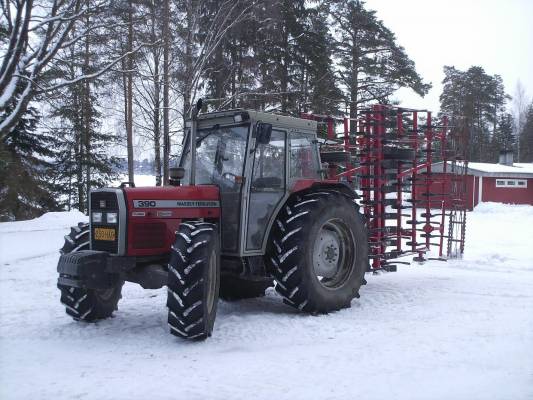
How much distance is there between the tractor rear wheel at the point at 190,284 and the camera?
507cm

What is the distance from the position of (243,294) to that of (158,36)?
41.4 feet

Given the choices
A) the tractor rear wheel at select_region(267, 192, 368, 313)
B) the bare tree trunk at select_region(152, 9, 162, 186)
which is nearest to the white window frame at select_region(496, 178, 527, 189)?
the bare tree trunk at select_region(152, 9, 162, 186)

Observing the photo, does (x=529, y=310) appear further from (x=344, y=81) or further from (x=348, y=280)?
(x=344, y=81)

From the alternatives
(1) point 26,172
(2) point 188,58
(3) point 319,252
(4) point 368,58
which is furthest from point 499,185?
(3) point 319,252

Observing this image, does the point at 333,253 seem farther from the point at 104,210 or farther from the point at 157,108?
the point at 157,108

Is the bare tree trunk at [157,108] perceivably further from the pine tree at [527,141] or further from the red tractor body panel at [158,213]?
the pine tree at [527,141]

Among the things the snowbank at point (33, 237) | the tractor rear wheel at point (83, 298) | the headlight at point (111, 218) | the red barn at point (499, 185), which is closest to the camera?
the headlight at point (111, 218)

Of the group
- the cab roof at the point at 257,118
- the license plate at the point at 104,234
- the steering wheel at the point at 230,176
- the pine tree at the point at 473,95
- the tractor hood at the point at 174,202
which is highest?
the pine tree at the point at 473,95

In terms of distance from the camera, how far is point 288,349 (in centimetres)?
509

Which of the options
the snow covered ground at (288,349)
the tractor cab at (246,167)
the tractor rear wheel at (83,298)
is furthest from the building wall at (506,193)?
the tractor rear wheel at (83,298)

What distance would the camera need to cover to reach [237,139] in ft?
20.7

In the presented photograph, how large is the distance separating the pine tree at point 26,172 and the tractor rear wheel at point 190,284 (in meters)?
15.3

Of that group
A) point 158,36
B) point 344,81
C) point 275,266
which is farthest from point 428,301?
point 344,81

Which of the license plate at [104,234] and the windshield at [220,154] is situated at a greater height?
the windshield at [220,154]
